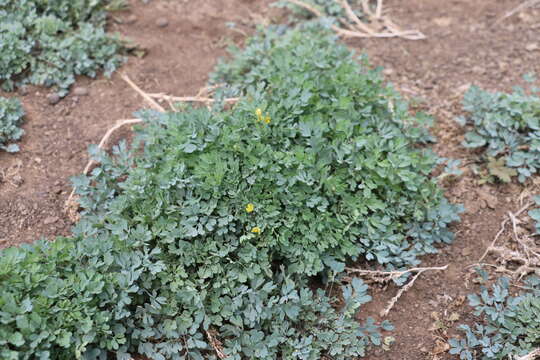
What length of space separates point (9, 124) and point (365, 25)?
2.81 metres

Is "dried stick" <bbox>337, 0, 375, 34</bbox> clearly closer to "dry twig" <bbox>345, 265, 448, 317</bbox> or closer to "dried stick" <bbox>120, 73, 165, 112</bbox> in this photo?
"dried stick" <bbox>120, 73, 165, 112</bbox>

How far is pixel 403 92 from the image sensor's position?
437 cm

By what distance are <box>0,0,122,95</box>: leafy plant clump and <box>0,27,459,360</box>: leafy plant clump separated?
93cm

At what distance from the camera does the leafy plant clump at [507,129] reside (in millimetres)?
3723

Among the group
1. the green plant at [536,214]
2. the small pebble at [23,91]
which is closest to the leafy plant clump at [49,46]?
the small pebble at [23,91]

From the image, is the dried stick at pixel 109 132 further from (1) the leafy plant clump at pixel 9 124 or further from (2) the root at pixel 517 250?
(2) the root at pixel 517 250

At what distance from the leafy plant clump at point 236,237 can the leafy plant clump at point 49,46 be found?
0.93 metres

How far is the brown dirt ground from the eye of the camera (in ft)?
11.0

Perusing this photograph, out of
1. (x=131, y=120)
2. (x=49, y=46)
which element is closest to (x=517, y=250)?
(x=131, y=120)

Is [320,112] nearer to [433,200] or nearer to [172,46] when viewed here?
[433,200]

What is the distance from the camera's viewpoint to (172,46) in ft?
15.4

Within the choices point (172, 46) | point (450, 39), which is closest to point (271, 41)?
point (172, 46)

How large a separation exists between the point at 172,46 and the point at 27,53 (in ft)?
3.52

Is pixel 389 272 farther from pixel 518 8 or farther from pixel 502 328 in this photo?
pixel 518 8
